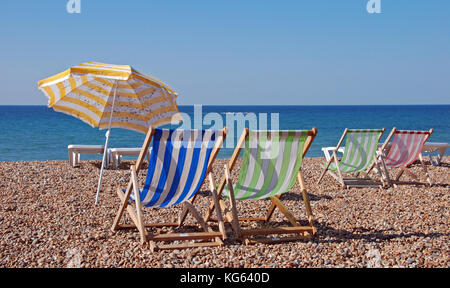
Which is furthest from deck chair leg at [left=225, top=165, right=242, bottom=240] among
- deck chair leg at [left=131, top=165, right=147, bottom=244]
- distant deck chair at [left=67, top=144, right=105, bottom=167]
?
distant deck chair at [left=67, top=144, right=105, bottom=167]

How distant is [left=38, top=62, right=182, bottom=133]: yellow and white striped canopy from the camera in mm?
5637

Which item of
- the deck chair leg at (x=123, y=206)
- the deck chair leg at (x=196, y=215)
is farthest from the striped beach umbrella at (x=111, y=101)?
the deck chair leg at (x=196, y=215)

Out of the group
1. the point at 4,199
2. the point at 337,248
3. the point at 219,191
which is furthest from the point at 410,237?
the point at 4,199

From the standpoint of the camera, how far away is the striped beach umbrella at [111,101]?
18.5 ft

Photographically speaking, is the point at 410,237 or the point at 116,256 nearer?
the point at 116,256

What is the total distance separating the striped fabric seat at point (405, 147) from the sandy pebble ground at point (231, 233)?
51 cm

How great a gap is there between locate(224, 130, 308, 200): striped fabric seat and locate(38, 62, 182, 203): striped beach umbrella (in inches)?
65.0

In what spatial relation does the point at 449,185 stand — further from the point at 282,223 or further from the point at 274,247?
the point at 274,247

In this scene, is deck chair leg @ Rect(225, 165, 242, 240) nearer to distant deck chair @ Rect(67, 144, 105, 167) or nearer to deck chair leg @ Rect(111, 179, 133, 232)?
deck chair leg @ Rect(111, 179, 133, 232)

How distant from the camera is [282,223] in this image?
4973 millimetres

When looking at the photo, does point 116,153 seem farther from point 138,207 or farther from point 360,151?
point 138,207

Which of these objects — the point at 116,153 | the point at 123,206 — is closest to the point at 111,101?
the point at 123,206

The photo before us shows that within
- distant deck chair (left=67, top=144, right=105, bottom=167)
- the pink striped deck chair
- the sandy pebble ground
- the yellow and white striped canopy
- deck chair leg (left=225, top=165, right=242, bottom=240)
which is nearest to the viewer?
the sandy pebble ground
